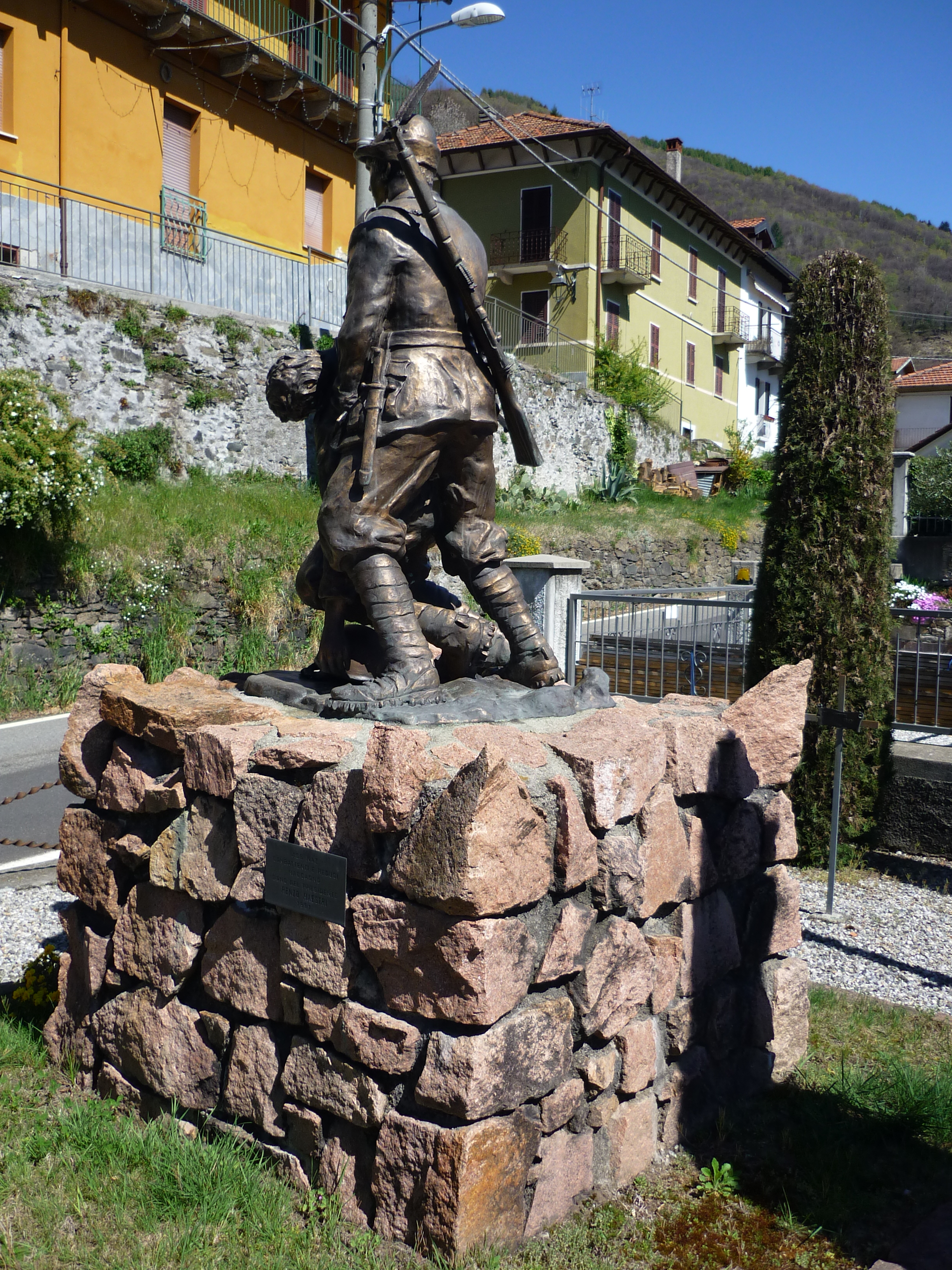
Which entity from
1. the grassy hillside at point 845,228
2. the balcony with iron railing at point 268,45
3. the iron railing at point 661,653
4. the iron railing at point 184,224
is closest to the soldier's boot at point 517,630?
the iron railing at point 661,653

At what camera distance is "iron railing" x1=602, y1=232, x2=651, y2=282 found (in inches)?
1074

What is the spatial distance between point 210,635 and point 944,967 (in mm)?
8508

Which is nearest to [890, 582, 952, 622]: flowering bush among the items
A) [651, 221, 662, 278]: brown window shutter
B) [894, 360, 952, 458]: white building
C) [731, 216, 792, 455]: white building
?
[651, 221, 662, 278]: brown window shutter

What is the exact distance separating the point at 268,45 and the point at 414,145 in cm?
1886

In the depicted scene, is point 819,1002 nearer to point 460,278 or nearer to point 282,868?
point 282,868

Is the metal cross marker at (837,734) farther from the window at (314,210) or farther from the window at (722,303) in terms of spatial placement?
the window at (722,303)

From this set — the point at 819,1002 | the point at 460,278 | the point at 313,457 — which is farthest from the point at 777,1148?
the point at 313,457

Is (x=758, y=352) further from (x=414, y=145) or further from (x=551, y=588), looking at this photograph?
(x=414, y=145)

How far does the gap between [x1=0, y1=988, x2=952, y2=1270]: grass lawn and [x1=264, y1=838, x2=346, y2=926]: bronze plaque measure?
747 mm

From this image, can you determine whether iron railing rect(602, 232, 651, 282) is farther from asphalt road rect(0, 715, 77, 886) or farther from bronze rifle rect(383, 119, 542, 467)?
bronze rifle rect(383, 119, 542, 467)

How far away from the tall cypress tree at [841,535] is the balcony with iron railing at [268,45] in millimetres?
13164

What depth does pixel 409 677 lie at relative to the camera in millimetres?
3576

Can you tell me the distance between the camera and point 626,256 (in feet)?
93.1

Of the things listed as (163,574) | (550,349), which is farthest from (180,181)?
(550,349)
